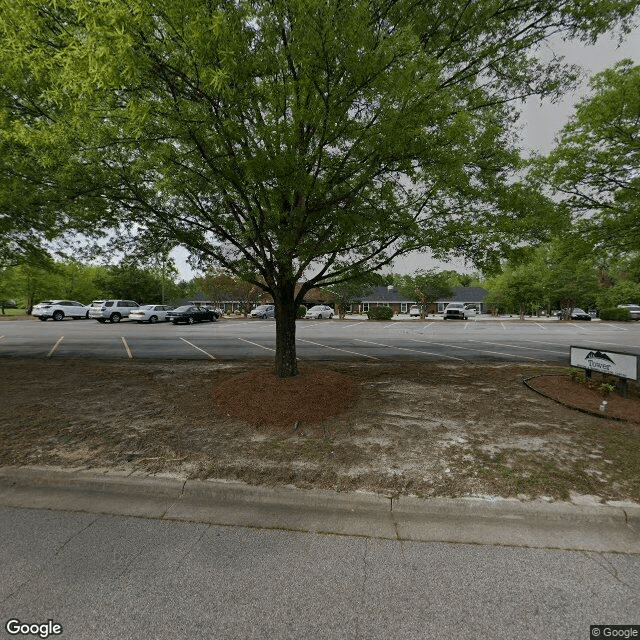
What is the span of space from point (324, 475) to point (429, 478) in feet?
3.68

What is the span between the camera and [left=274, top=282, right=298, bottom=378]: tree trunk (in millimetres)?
6723

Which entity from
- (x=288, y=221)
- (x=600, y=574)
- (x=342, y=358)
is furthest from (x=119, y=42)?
(x=342, y=358)

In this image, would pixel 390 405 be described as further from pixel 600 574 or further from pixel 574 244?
pixel 574 244

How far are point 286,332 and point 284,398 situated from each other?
148 centimetres

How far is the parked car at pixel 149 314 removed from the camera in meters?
28.1

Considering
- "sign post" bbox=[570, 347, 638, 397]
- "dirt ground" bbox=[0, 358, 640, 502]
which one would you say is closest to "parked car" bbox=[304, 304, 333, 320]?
"dirt ground" bbox=[0, 358, 640, 502]

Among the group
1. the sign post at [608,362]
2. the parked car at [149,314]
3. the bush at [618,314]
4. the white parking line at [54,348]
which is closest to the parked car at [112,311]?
the parked car at [149,314]

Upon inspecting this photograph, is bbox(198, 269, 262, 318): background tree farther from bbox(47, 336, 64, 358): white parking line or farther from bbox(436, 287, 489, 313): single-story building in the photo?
bbox(436, 287, 489, 313): single-story building

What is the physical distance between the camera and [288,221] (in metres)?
5.28

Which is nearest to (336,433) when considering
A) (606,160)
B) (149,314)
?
(606,160)

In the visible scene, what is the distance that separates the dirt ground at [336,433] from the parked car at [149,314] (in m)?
21.9

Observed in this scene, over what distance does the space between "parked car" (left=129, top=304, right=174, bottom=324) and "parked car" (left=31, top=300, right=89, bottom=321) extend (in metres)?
8.20

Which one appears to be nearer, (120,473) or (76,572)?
(76,572)

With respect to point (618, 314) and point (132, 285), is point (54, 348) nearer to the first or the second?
point (132, 285)
